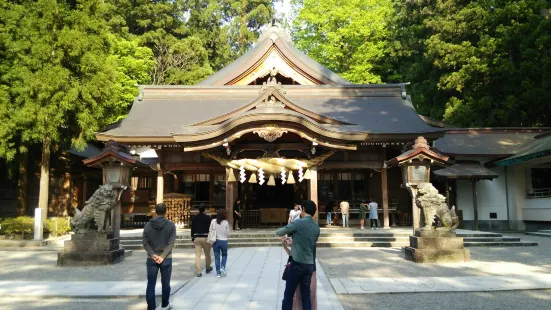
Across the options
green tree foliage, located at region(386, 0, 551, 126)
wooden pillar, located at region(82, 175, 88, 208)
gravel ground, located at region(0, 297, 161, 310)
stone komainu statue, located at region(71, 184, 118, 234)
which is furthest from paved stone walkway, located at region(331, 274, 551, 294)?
wooden pillar, located at region(82, 175, 88, 208)

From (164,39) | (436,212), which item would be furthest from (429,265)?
(164,39)

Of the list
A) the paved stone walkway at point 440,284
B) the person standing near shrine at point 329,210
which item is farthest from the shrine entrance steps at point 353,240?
the paved stone walkway at point 440,284

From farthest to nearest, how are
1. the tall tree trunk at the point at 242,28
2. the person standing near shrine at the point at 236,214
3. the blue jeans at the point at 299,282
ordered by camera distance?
the tall tree trunk at the point at 242,28 < the person standing near shrine at the point at 236,214 < the blue jeans at the point at 299,282

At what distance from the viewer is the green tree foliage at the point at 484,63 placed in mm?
22250

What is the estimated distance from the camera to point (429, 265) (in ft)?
31.1

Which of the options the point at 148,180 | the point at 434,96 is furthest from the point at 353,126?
the point at 434,96

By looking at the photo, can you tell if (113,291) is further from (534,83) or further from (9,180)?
(534,83)

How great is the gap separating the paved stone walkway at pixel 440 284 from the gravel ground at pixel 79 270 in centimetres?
355

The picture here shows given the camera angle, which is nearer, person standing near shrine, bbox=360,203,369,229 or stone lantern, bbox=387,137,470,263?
Result: stone lantern, bbox=387,137,470,263

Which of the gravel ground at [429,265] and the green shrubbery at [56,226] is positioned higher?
the green shrubbery at [56,226]

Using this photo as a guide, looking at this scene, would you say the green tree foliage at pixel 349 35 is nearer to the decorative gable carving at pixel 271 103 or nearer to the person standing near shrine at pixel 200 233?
the decorative gable carving at pixel 271 103

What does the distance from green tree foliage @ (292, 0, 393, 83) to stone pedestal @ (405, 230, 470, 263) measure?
2267cm

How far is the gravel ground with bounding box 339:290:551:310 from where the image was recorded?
5957mm

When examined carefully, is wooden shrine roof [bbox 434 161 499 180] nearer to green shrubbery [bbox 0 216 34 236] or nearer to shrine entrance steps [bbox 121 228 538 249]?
shrine entrance steps [bbox 121 228 538 249]
